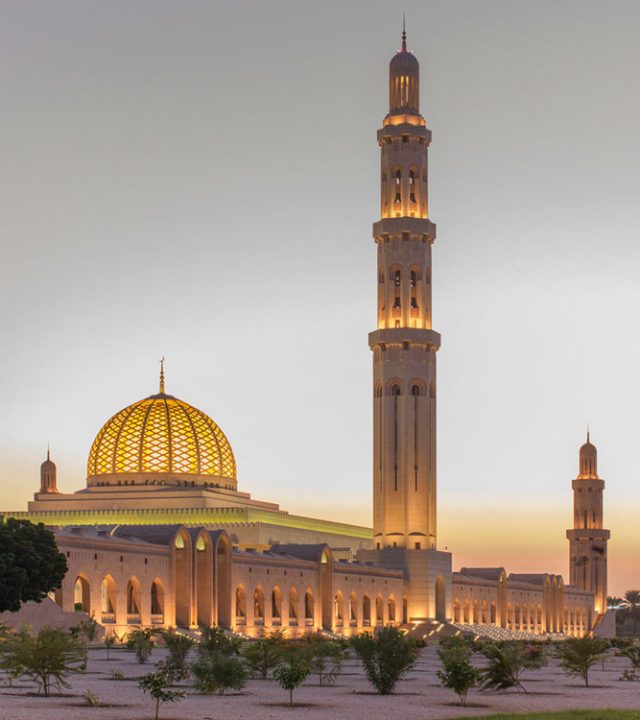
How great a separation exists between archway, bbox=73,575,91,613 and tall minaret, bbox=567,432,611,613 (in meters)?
70.4

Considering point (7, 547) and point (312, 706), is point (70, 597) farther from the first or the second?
point (312, 706)

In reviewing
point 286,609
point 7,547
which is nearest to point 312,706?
point 7,547

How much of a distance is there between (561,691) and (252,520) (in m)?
54.1

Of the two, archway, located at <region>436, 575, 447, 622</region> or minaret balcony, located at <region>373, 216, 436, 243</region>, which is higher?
minaret balcony, located at <region>373, 216, 436, 243</region>

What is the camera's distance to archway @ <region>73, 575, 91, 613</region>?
59.3 meters

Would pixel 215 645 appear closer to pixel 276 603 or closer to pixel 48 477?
pixel 276 603

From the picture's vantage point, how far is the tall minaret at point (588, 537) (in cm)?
12319

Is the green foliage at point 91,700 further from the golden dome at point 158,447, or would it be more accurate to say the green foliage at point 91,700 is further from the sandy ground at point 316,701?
the golden dome at point 158,447

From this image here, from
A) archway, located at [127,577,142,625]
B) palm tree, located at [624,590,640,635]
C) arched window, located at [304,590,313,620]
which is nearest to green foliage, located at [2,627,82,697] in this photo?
archway, located at [127,577,142,625]

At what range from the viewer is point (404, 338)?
86375mm

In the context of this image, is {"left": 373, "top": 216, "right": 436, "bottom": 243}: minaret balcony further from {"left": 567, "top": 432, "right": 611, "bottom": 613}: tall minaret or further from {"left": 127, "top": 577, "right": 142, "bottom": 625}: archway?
{"left": 567, "top": 432, "right": 611, "bottom": 613}: tall minaret

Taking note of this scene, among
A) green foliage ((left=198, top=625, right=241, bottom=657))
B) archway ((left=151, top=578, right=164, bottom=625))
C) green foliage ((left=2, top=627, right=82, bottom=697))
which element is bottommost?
archway ((left=151, top=578, right=164, bottom=625))

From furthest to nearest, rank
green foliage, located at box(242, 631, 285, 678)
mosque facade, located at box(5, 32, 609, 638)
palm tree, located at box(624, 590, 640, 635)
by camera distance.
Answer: palm tree, located at box(624, 590, 640, 635) → mosque facade, located at box(5, 32, 609, 638) → green foliage, located at box(242, 631, 285, 678)

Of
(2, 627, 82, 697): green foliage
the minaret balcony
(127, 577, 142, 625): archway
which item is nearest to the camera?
(2, 627, 82, 697): green foliage
